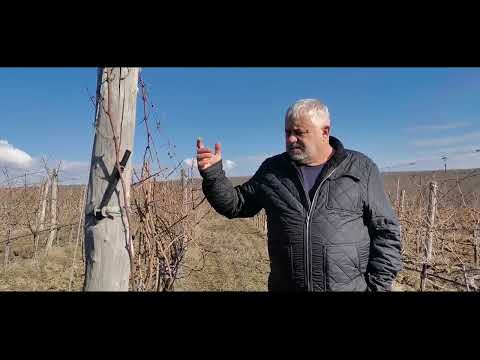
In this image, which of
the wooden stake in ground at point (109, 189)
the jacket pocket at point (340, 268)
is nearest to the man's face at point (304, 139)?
the jacket pocket at point (340, 268)

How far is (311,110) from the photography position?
5.67 feet

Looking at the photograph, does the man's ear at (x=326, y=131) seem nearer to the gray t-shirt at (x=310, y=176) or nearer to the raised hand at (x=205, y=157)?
the gray t-shirt at (x=310, y=176)

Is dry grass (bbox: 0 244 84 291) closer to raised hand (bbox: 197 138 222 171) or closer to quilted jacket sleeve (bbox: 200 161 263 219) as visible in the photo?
quilted jacket sleeve (bbox: 200 161 263 219)

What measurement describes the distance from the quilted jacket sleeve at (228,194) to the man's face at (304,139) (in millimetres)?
234

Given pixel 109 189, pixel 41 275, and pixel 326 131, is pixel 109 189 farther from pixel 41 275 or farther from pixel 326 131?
pixel 41 275

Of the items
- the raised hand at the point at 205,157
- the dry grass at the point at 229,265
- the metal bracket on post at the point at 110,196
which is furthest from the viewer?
the dry grass at the point at 229,265

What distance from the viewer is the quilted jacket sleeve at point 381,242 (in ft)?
5.48

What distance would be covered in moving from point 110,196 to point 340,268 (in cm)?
114

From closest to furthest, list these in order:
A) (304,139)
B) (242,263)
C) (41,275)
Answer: (304,139) < (41,275) < (242,263)

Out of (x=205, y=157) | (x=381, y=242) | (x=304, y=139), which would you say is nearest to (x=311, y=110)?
(x=304, y=139)

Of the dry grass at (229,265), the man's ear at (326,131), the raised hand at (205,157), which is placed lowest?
the dry grass at (229,265)
